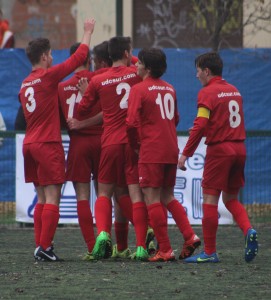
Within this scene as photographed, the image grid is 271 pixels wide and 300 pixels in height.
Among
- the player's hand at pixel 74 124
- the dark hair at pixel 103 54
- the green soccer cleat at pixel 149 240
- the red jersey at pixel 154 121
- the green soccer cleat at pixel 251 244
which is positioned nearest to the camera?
the green soccer cleat at pixel 251 244

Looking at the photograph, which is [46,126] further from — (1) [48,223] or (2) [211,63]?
(2) [211,63]

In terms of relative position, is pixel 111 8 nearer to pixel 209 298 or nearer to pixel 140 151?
pixel 140 151

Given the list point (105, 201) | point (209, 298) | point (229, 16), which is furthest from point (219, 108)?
point (229, 16)

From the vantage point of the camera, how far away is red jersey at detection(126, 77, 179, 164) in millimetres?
11438

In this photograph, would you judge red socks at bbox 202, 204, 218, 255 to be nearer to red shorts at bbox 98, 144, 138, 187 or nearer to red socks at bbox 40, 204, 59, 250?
red shorts at bbox 98, 144, 138, 187

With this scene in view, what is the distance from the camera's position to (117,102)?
11719 millimetres

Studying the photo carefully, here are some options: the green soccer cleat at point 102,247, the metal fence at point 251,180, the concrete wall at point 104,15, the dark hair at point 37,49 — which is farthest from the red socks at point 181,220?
the concrete wall at point 104,15

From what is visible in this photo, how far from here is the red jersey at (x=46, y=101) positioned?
461 inches

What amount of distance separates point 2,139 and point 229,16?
5.24 m

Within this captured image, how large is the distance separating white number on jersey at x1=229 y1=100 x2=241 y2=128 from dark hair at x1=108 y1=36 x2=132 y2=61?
3.72 ft

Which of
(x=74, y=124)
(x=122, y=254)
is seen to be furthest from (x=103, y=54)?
(x=122, y=254)

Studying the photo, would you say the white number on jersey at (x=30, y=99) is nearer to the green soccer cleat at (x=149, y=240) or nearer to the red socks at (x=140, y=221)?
the red socks at (x=140, y=221)

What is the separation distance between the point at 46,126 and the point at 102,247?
1.24 metres

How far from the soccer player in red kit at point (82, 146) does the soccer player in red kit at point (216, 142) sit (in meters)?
1.07
